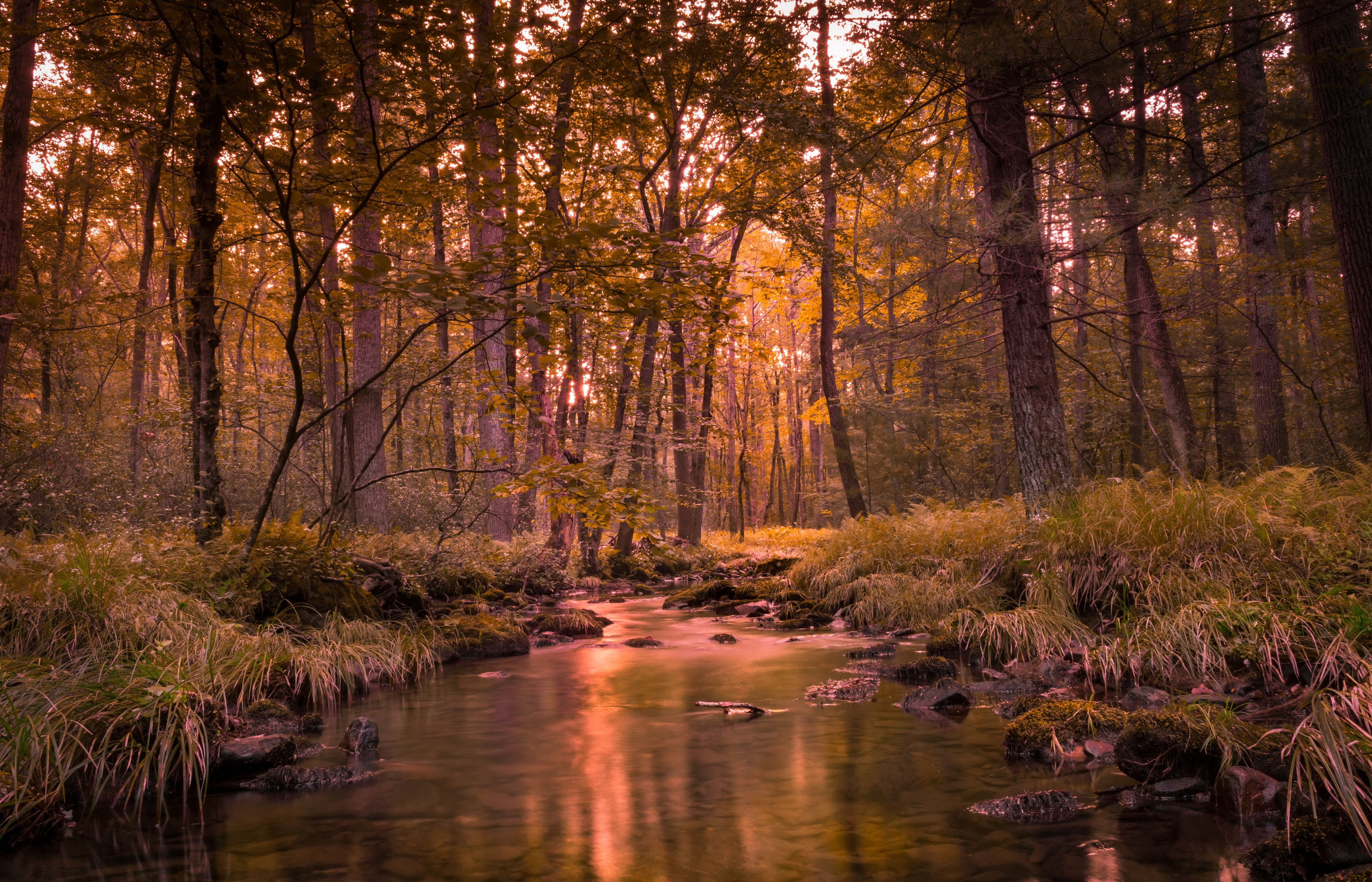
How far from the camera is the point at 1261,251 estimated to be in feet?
39.9

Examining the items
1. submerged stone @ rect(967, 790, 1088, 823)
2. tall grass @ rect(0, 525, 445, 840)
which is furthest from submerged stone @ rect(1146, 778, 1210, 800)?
tall grass @ rect(0, 525, 445, 840)

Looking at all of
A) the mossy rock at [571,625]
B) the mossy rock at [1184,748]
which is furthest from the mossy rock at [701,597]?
the mossy rock at [1184,748]

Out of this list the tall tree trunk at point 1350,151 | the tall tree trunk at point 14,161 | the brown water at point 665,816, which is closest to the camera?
the brown water at point 665,816

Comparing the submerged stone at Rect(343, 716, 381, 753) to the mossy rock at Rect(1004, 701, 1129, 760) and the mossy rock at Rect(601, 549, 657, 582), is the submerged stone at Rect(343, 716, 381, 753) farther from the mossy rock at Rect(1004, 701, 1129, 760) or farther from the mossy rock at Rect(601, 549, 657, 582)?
the mossy rock at Rect(601, 549, 657, 582)

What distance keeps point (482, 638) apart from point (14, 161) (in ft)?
22.5

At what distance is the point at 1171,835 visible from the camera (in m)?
3.71

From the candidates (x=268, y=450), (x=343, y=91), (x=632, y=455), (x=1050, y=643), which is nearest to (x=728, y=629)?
(x=1050, y=643)

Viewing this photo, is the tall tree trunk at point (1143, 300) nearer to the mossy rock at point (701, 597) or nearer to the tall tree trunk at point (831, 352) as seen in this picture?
the tall tree trunk at point (831, 352)

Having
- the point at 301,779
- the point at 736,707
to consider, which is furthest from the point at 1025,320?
the point at 301,779

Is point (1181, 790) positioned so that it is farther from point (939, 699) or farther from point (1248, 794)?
point (939, 699)

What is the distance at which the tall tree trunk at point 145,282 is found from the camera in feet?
25.9

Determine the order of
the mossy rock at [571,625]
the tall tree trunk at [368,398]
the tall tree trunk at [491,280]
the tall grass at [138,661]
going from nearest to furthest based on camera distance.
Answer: the tall grass at [138,661] → the tall tree trunk at [491,280] → the mossy rock at [571,625] → the tall tree trunk at [368,398]

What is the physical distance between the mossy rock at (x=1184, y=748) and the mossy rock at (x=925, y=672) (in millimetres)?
2720

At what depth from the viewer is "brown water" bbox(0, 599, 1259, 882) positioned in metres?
3.56
